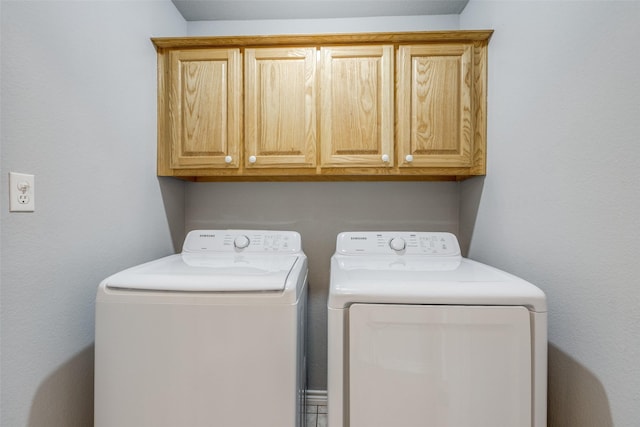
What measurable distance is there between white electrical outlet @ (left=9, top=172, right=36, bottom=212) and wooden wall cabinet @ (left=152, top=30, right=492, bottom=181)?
0.73m

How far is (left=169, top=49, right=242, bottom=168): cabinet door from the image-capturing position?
1617 mm

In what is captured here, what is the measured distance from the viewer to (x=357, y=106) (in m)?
1.59

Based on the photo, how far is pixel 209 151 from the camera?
1.64 m

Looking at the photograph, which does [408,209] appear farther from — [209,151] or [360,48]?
[209,151]

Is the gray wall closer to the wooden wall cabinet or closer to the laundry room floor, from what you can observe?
the wooden wall cabinet

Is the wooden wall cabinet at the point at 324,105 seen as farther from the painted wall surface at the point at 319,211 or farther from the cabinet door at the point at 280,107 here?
the painted wall surface at the point at 319,211

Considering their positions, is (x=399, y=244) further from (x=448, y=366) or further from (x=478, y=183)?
(x=448, y=366)

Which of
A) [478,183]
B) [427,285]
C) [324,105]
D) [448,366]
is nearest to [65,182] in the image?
[324,105]

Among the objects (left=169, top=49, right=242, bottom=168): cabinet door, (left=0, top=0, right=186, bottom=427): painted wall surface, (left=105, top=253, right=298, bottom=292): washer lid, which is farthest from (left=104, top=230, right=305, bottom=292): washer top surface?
(left=169, top=49, right=242, bottom=168): cabinet door

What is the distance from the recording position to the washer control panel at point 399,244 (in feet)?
5.32

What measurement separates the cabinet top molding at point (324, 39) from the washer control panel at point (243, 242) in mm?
1008

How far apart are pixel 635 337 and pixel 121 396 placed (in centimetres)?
151

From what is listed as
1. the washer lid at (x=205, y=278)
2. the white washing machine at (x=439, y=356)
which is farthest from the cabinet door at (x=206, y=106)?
the white washing machine at (x=439, y=356)

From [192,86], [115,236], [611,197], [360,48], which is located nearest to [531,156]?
[611,197]
